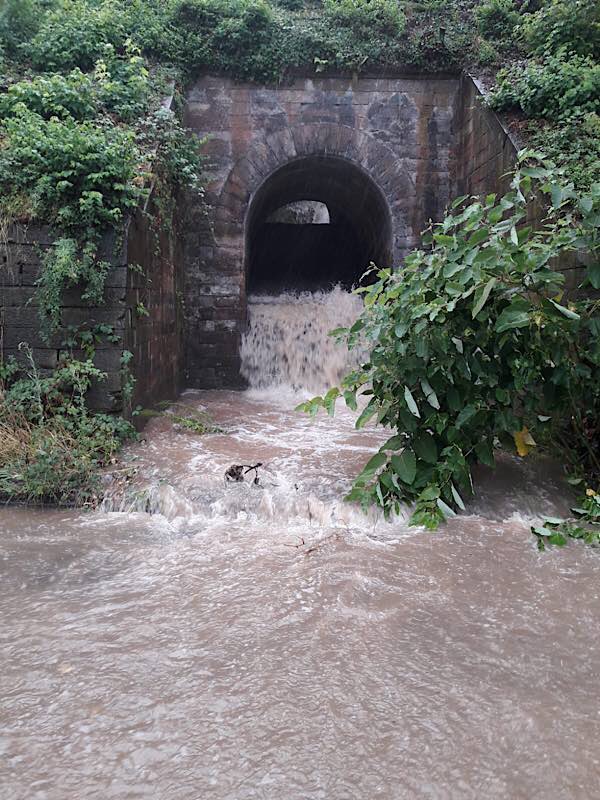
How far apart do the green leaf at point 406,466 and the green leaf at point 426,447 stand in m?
0.06

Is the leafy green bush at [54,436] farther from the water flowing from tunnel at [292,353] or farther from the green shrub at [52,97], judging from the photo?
the water flowing from tunnel at [292,353]

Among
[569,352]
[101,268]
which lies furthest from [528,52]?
[101,268]

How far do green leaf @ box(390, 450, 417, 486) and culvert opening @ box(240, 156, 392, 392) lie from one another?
3.49 meters

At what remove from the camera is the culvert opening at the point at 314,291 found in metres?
9.32

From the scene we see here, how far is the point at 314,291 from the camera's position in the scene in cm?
1260

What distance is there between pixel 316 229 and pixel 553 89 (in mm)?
8567

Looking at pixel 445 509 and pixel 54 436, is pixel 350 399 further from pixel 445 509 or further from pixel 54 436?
pixel 54 436

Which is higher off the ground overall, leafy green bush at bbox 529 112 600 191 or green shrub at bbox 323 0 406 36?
green shrub at bbox 323 0 406 36

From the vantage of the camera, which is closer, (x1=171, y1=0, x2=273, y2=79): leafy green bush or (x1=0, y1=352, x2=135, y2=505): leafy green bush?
(x1=0, y1=352, x2=135, y2=505): leafy green bush

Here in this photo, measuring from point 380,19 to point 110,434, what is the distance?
8.06m

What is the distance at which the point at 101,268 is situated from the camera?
5.13 metres

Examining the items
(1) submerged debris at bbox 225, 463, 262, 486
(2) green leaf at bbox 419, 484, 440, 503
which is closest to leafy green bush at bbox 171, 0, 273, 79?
(1) submerged debris at bbox 225, 463, 262, 486

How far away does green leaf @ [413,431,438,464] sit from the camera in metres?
4.11

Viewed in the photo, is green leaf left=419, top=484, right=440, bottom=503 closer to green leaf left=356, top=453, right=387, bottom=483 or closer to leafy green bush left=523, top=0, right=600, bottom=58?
green leaf left=356, top=453, right=387, bottom=483
